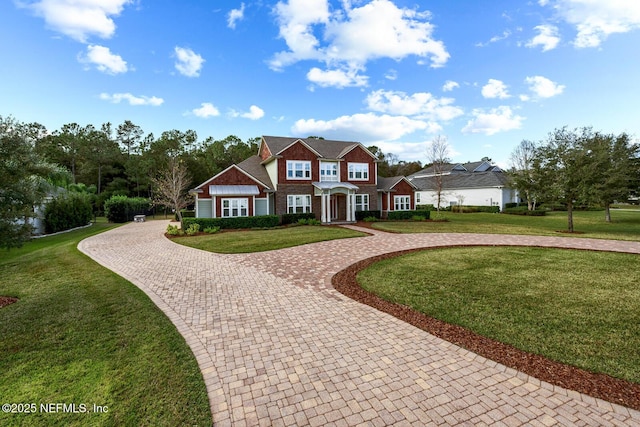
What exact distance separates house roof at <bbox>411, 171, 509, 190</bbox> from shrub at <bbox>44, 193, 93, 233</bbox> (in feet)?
133

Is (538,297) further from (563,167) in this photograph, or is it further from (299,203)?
(299,203)

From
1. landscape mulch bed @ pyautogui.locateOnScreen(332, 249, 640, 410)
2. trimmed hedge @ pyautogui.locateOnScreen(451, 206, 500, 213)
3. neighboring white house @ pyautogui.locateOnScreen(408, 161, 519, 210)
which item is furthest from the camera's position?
neighboring white house @ pyautogui.locateOnScreen(408, 161, 519, 210)

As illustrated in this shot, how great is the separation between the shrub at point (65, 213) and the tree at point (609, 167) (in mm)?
38178

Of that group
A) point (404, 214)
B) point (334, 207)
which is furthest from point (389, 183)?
point (334, 207)

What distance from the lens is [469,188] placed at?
142ft

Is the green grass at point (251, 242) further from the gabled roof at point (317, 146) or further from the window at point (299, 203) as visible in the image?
the gabled roof at point (317, 146)

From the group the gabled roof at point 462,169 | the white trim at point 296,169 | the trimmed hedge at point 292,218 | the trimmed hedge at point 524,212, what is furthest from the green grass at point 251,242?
the gabled roof at point 462,169

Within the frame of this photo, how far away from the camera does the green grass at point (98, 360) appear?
3.22 m

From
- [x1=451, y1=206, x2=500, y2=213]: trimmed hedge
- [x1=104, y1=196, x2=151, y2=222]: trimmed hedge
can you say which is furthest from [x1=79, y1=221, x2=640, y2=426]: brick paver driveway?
[x1=451, y1=206, x2=500, y2=213]: trimmed hedge

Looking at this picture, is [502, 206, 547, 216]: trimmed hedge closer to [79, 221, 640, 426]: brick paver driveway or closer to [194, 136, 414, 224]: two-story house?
[194, 136, 414, 224]: two-story house

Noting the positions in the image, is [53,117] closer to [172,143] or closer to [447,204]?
[172,143]

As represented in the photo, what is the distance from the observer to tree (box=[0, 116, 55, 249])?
250 inches

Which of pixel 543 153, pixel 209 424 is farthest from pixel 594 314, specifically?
pixel 543 153

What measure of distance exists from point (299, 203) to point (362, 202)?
6854mm
